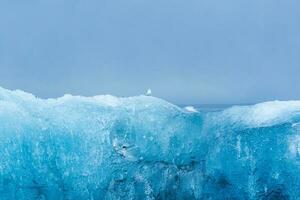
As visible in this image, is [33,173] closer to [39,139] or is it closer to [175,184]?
[39,139]

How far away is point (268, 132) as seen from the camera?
9.42 meters

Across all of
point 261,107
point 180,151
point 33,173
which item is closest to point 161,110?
point 180,151

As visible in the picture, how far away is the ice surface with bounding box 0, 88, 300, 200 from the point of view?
351 inches

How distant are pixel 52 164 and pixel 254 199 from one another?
3032 millimetres

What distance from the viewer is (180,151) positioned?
31.3 feet

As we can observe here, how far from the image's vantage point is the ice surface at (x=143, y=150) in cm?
892

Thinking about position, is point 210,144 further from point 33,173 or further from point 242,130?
point 33,173

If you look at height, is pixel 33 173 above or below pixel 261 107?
below

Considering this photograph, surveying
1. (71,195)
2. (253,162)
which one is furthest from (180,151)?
(71,195)

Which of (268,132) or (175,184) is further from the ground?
(268,132)

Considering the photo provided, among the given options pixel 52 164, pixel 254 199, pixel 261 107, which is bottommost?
pixel 254 199

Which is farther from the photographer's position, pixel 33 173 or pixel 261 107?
pixel 261 107

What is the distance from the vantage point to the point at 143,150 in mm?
9414

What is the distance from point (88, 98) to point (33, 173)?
4.86 ft
